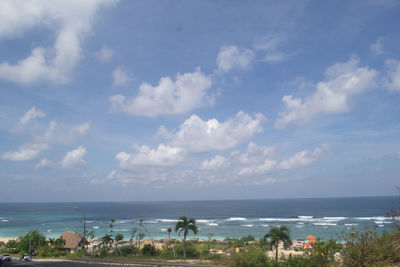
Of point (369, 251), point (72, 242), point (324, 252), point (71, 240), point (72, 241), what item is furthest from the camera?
point (71, 240)

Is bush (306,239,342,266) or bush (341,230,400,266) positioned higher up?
bush (341,230,400,266)

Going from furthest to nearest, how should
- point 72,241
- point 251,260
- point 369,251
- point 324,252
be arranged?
point 72,241, point 251,260, point 324,252, point 369,251

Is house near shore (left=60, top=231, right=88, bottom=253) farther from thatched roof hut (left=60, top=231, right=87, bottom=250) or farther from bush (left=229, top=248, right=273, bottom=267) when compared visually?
bush (left=229, top=248, right=273, bottom=267)

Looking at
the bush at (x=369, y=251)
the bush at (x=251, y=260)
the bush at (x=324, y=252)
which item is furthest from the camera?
the bush at (x=251, y=260)

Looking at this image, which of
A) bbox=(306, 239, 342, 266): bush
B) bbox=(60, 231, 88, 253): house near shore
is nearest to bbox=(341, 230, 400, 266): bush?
bbox=(306, 239, 342, 266): bush

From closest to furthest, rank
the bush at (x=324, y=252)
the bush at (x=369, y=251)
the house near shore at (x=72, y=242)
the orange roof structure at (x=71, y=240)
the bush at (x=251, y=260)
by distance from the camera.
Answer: the bush at (x=369, y=251) → the bush at (x=324, y=252) → the bush at (x=251, y=260) → the house near shore at (x=72, y=242) → the orange roof structure at (x=71, y=240)

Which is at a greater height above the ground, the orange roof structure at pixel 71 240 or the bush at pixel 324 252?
the bush at pixel 324 252

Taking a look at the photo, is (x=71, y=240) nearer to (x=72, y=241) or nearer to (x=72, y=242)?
(x=72, y=241)

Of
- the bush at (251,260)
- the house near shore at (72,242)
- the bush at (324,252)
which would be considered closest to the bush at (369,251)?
the bush at (324,252)

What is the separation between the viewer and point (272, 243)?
2964 centimetres

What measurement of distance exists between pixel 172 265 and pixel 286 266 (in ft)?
30.8

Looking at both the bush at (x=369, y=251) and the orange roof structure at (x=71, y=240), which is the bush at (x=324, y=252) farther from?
the orange roof structure at (x=71, y=240)

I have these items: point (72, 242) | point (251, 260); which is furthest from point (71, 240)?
point (251, 260)

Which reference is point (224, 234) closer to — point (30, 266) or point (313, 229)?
point (313, 229)
